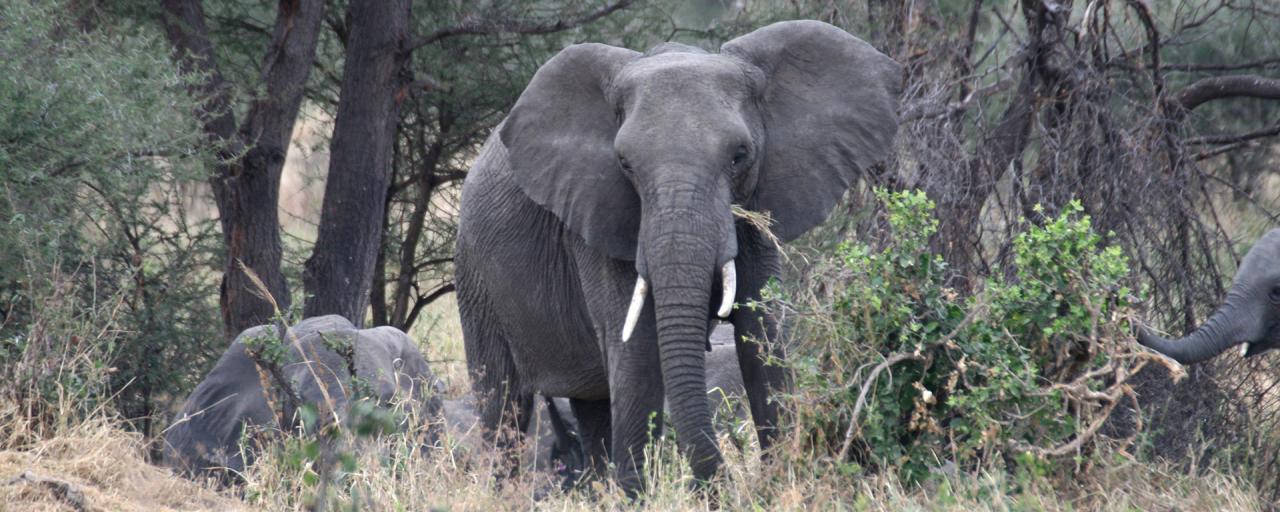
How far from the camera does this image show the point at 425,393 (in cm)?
653

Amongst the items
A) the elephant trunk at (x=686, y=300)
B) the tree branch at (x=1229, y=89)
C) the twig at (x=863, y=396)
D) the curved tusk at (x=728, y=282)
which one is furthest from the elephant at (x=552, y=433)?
the tree branch at (x=1229, y=89)

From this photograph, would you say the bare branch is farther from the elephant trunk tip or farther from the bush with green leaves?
the bush with green leaves

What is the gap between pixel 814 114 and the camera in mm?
6453

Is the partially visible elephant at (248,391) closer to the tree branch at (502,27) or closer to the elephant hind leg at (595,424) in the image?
the elephant hind leg at (595,424)

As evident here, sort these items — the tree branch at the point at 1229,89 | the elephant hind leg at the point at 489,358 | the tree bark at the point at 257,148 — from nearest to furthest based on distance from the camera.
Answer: the elephant hind leg at the point at 489,358
the tree branch at the point at 1229,89
the tree bark at the point at 257,148

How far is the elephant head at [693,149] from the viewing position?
226 inches

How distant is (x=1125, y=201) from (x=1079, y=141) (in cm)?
38

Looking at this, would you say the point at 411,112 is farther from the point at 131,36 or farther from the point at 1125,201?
the point at 1125,201

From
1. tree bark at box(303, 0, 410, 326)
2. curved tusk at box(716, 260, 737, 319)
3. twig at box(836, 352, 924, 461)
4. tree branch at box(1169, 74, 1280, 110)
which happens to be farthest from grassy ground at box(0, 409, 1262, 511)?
tree bark at box(303, 0, 410, 326)

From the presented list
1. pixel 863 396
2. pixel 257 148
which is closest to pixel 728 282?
pixel 863 396

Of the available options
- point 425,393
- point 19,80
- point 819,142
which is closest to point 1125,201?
point 819,142

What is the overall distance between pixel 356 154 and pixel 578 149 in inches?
151

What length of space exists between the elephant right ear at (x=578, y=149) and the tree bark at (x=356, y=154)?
3.37 meters

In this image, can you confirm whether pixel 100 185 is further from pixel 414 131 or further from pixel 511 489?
pixel 511 489
